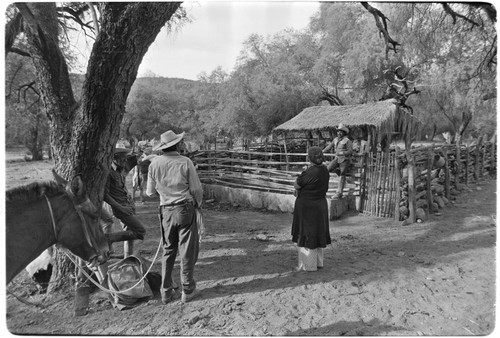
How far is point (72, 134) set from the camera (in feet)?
12.2

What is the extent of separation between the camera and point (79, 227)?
2.63 metres

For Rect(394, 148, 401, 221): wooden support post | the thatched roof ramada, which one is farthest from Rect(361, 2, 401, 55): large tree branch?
the thatched roof ramada

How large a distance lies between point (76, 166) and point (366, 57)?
20079 mm

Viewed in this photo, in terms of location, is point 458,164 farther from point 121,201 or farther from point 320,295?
point 121,201

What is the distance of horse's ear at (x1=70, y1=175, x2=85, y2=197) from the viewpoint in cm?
258

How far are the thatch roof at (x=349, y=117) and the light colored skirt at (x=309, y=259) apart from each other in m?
9.31

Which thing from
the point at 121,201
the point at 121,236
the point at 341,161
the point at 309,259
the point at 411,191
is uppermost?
the point at 341,161

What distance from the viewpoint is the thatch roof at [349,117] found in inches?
509

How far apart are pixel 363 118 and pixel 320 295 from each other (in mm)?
10728

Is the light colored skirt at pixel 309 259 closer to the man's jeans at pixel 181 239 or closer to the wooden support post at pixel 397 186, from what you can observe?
the man's jeans at pixel 181 239

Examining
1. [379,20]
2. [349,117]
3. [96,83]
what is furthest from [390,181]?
[349,117]

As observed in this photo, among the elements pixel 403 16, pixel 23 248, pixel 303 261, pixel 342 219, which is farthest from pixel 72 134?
pixel 403 16

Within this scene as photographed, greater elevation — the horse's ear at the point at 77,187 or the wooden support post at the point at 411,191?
the horse's ear at the point at 77,187

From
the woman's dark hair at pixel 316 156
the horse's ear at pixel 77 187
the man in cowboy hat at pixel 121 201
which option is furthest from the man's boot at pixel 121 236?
the woman's dark hair at pixel 316 156
